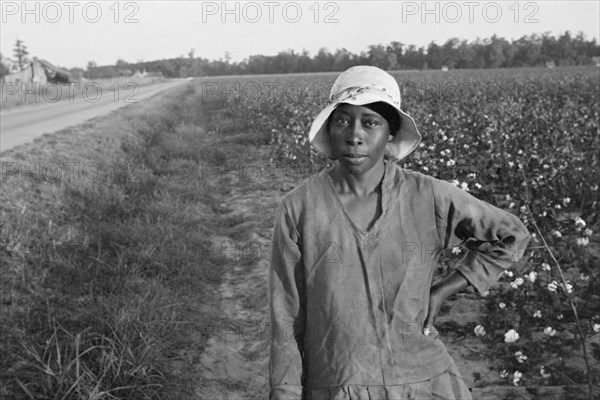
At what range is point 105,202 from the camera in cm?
649

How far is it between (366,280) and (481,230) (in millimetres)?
357

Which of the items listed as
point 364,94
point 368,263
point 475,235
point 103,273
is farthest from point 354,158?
point 103,273

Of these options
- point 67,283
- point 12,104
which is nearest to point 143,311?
point 67,283

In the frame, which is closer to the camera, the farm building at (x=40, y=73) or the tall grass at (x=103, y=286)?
the tall grass at (x=103, y=286)

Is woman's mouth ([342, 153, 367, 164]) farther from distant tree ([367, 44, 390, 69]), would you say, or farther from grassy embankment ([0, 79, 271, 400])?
distant tree ([367, 44, 390, 69])

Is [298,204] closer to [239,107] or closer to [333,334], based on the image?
[333,334]

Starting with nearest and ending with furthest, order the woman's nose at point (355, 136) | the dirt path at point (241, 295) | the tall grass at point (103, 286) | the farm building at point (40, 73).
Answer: the woman's nose at point (355, 136), the tall grass at point (103, 286), the dirt path at point (241, 295), the farm building at point (40, 73)

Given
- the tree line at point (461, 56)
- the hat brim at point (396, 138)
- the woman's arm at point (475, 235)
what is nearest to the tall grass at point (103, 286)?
the hat brim at point (396, 138)

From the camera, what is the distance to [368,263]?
151 cm

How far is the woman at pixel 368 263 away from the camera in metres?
1.48

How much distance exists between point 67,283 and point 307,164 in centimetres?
473

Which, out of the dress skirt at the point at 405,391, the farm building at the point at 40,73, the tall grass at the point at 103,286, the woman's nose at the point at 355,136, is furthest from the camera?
the farm building at the point at 40,73

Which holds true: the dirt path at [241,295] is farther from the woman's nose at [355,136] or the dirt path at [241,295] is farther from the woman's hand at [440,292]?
the woman's nose at [355,136]

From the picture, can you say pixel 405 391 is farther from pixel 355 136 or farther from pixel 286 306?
pixel 355 136
